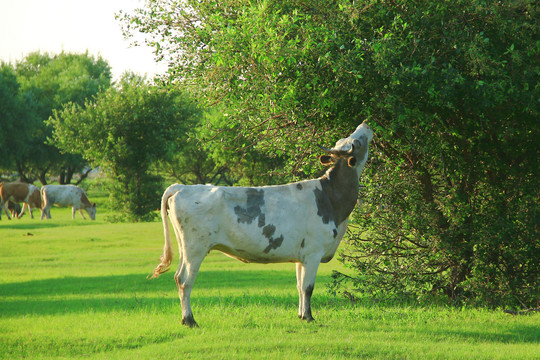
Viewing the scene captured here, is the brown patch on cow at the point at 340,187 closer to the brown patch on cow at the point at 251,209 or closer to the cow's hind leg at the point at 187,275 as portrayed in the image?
the brown patch on cow at the point at 251,209

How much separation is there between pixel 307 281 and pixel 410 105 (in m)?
3.53

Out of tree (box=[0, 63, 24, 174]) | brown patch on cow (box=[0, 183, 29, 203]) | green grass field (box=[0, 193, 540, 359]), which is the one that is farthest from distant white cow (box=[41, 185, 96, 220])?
green grass field (box=[0, 193, 540, 359])

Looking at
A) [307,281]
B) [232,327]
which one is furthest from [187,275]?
[307,281]

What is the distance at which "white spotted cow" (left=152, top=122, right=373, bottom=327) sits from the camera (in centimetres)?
951

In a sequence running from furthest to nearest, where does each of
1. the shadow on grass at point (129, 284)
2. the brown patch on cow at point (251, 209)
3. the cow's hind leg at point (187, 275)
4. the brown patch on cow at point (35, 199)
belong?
the brown patch on cow at point (35, 199) < the shadow on grass at point (129, 284) < the brown patch on cow at point (251, 209) < the cow's hind leg at point (187, 275)

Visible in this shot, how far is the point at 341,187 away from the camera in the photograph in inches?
405

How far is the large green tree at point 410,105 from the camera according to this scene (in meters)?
10.1

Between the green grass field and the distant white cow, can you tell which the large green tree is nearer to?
the green grass field

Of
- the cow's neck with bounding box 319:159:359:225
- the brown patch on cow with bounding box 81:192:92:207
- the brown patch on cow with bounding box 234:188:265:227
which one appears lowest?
the brown patch on cow with bounding box 81:192:92:207

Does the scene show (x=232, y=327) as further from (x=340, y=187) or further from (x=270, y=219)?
(x=340, y=187)

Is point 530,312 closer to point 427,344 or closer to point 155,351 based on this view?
point 427,344

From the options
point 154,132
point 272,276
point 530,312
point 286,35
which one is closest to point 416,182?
point 530,312

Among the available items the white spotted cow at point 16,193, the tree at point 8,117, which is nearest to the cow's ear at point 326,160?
the white spotted cow at point 16,193

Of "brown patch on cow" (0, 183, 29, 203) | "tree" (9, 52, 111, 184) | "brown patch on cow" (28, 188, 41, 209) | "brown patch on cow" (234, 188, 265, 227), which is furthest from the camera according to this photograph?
"tree" (9, 52, 111, 184)
